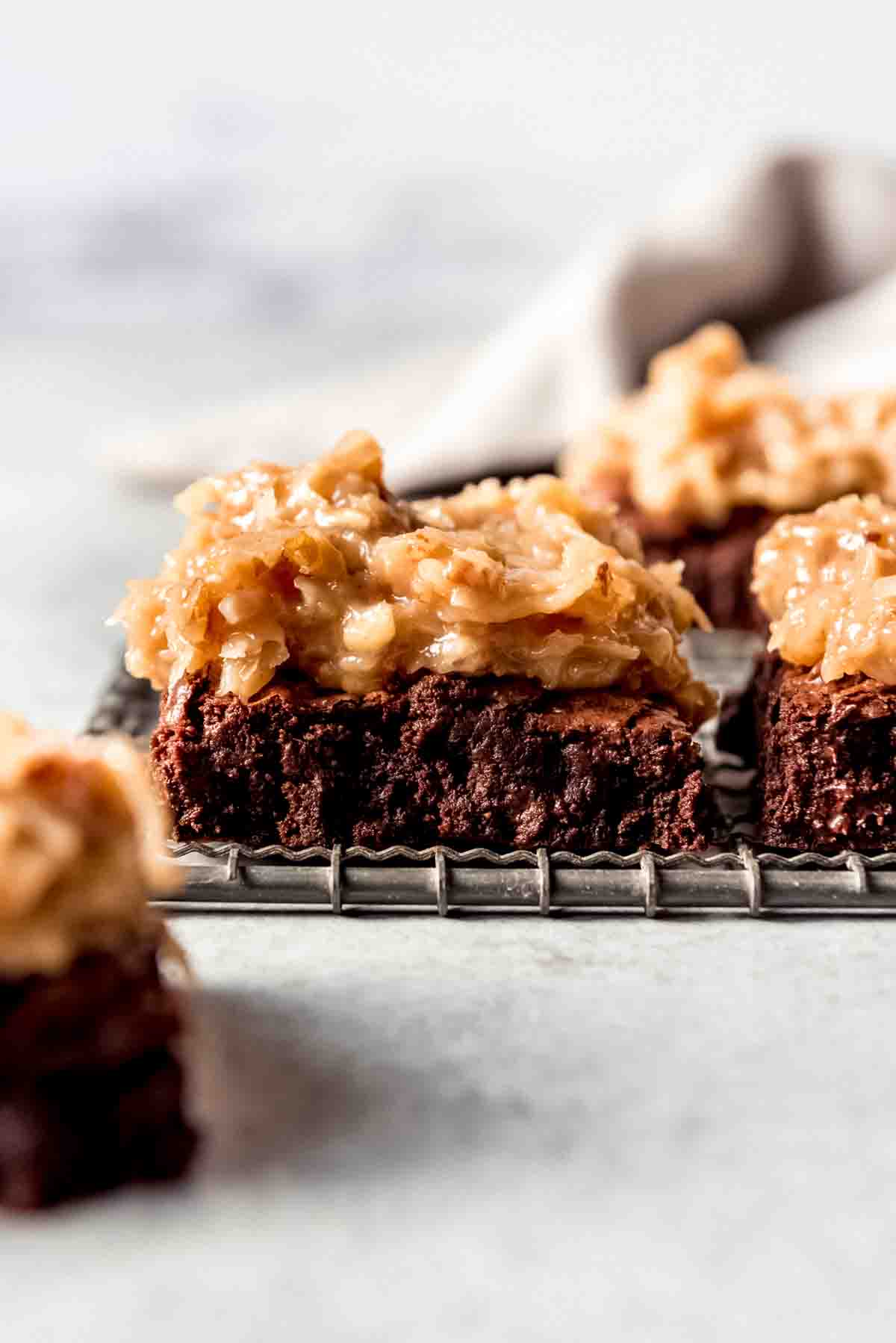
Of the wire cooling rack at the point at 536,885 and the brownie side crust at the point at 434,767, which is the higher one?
the brownie side crust at the point at 434,767

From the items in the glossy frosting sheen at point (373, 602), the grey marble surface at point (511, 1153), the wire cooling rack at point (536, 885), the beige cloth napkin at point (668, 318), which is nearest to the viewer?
the grey marble surface at point (511, 1153)

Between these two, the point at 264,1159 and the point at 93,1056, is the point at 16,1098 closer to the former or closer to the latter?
the point at 93,1056

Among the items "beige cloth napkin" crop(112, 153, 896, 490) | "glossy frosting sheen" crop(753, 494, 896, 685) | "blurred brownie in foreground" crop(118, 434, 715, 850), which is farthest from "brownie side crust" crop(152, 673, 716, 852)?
"beige cloth napkin" crop(112, 153, 896, 490)

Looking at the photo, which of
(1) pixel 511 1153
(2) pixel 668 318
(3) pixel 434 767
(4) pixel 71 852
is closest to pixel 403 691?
(3) pixel 434 767

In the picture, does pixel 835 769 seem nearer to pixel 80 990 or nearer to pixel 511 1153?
pixel 511 1153

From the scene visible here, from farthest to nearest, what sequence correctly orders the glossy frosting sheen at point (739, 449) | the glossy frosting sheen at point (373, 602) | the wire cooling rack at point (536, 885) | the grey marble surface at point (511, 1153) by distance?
the glossy frosting sheen at point (739, 449)
the glossy frosting sheen at point (373, 602)
the wire cooling rack at point (536, 885)
the grey marble surface at point (511, 1153)

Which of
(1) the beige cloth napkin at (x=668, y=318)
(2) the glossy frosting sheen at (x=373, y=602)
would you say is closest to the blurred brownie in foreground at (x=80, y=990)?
(2) the glossy frosting sheen at (x=373, y=602)

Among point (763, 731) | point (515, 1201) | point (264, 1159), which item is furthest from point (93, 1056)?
point (763, 731)

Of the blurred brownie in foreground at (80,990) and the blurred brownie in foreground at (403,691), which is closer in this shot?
the blurred brownie in foreground at (80,990)

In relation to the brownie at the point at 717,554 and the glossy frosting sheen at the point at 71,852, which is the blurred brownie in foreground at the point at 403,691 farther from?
the brownie at the point at 717,554
